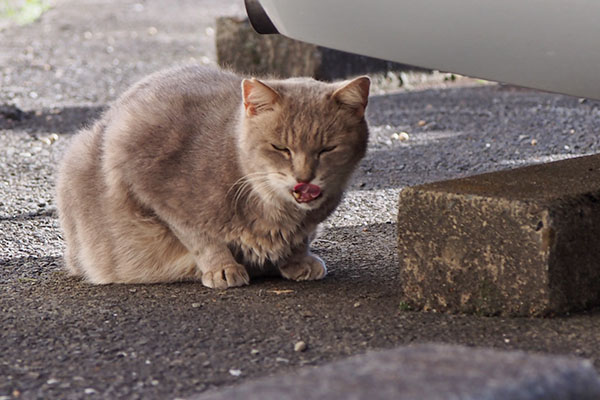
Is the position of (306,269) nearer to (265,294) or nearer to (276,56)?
(265,294)

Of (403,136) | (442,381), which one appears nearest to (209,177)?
(442,381)

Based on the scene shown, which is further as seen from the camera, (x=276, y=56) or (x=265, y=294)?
(x=276, y=56)

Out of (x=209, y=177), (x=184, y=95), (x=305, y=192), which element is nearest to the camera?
(x=305, y=192)

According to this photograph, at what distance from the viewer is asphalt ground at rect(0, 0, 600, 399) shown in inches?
89.4

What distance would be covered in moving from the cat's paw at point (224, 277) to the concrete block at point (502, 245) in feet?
2.06

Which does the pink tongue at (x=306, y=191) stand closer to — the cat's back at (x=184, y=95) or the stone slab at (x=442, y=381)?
the cat's back at (x=184, y=95)

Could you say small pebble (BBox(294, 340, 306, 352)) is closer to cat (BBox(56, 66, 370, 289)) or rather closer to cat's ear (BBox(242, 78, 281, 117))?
cat (BBox(56, 66, 370, 289))

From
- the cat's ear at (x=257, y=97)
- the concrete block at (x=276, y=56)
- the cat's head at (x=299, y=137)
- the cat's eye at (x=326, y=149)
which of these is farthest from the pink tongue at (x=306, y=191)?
the concrete block at (x=276, y=56)

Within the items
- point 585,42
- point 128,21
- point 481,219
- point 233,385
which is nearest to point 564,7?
point 585,42

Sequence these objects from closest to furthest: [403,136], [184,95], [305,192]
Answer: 1. [305,192]
2. [184,95]
3. [403,136]

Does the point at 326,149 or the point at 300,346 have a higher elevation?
the point at 326,149

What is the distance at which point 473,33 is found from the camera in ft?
7.95

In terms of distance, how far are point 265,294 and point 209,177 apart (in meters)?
0.44

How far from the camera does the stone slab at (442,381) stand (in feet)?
5.15
